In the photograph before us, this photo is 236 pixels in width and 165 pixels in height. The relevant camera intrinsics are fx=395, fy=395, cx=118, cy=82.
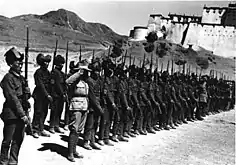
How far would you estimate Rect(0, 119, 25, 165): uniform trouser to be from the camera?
234 inches

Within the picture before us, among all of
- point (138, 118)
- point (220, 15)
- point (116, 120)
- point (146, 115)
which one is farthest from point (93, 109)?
point (220, 15)

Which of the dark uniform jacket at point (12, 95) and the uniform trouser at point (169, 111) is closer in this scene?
the dark uniform jacket at point (12, 95)

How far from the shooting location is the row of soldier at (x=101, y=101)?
7352 mm

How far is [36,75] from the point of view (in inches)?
336

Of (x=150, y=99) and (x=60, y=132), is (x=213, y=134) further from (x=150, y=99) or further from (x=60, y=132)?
(x=60, y=132)

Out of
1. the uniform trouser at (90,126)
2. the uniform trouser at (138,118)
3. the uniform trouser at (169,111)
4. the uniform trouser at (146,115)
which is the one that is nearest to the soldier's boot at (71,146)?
the uniform trouser at (90,126)

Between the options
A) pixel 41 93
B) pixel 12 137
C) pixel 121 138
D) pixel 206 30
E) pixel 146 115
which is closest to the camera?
pixel 12 137

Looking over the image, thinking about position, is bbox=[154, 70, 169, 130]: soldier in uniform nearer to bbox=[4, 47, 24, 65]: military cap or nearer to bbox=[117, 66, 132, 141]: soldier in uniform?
bbox=[117, 66, 132, 141]: soldier in uniform

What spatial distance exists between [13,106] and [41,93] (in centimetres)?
271

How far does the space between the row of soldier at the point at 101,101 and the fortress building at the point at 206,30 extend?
65.4 m

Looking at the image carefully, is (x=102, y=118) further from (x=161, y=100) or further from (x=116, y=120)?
A: (x=161, y=100)

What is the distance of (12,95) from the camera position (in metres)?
5.77

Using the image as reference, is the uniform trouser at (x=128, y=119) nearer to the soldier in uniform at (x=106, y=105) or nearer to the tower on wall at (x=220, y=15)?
the soldier in uniform at (x=106, y=105)

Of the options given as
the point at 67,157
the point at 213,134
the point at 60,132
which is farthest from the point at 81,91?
the point at 213,134
